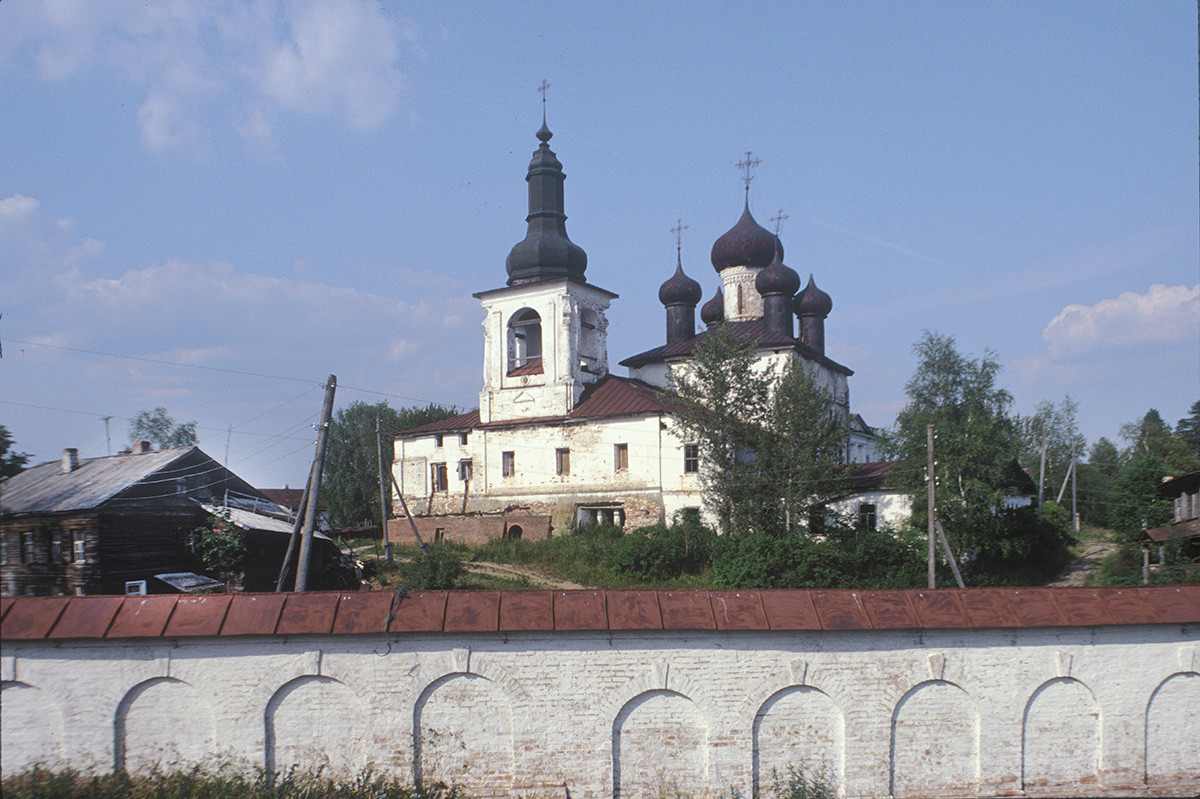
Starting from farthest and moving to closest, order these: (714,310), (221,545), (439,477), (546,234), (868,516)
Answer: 1. (714,310)
2. (439,477)
3. (546,234)
4. (868,516)
5. (221,545)

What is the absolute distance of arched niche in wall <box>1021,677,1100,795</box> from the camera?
9922 mm

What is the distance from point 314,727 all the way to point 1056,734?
8095mm

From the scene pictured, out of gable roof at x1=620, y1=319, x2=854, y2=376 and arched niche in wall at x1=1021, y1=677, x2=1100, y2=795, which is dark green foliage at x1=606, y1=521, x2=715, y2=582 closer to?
gable roof at x1=620, y1=319, x2=854, y2=376

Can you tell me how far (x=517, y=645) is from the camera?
9703mm

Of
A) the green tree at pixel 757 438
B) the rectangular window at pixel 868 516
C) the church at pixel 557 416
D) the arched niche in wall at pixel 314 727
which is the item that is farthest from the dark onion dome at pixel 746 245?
the arched niche in wall at pixel 314 727

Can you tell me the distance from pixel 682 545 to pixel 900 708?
1560 centimetres

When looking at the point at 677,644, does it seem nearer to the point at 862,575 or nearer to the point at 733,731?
the point at 733,731

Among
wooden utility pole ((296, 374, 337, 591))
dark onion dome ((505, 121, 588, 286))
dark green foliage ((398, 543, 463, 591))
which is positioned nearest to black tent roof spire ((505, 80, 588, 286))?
dark onion dome ((505, 121, 588, 286))

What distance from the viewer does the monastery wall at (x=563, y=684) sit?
9.60 metres

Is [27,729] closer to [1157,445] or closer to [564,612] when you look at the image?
[564,612]

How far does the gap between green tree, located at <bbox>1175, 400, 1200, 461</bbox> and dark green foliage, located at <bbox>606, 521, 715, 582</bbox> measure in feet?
113

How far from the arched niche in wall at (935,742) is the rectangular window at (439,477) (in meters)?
25.8

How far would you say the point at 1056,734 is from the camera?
32.6 ft

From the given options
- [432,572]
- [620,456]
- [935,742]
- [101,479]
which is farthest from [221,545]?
[935,742]
